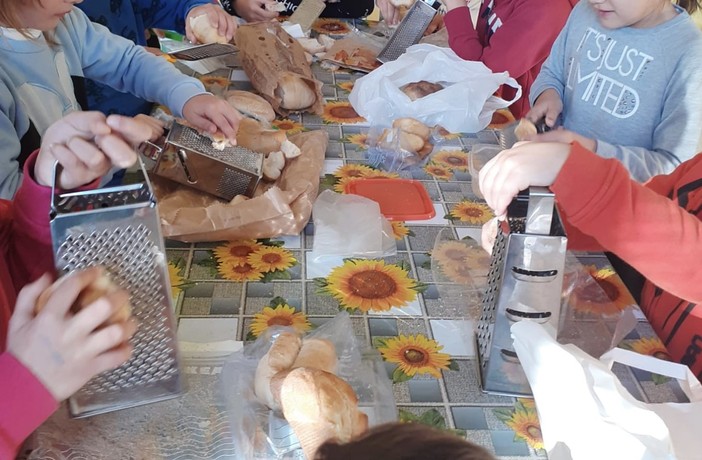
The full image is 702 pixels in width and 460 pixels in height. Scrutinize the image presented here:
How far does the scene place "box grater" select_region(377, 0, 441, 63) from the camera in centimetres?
162

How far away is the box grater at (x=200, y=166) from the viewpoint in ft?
3.18

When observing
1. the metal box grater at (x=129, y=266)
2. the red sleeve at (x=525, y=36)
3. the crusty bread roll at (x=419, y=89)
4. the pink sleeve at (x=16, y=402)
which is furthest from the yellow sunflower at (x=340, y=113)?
the pink sleeve at (x=16, y=402)

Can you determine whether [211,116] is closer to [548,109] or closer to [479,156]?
[479,156]

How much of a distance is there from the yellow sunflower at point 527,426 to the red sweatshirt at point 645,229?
22 cm

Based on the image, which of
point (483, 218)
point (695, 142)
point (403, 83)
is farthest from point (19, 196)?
point (695, 142)

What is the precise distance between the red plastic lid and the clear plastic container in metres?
0.11

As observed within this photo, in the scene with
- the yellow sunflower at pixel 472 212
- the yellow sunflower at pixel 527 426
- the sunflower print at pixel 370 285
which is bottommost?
the yellow sunflower at pixel 472 212

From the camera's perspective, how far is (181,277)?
85cm

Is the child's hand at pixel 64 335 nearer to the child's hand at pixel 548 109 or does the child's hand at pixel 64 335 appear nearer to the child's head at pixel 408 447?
the child's head at pixel 408 447

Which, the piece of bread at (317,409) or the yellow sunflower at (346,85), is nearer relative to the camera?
the piece of bread at (317,409)

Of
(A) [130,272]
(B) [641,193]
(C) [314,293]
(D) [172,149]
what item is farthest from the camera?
(D) [172,149]

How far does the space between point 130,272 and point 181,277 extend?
0.26m

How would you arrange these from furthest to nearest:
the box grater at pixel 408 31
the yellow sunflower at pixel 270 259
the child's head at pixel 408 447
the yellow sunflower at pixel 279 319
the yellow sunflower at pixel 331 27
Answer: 1. the yellow sunflower at pixel 331 27
2. the box grater at pixel 408 31
3. the yellow sunflower at pixel 270 259
4. the yellow sunflower at pixel 279 319
5. the child's head at pixel 408 447

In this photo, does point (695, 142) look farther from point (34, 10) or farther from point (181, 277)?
point (34, 10)
